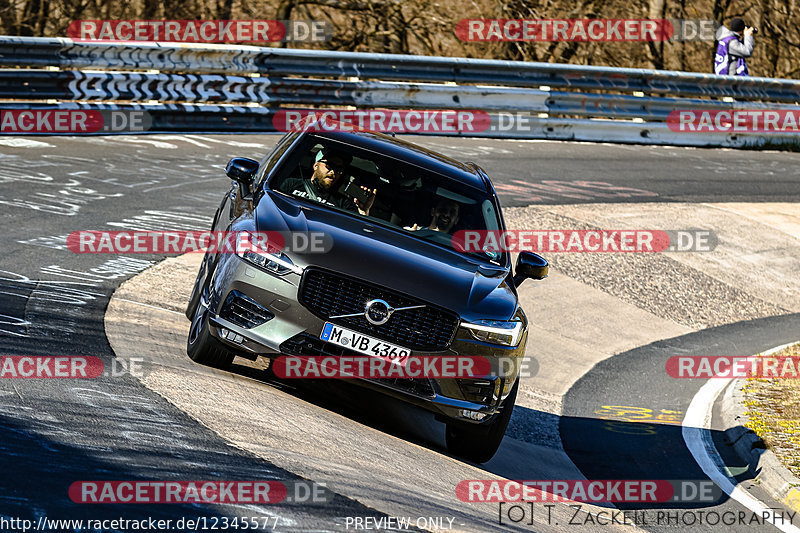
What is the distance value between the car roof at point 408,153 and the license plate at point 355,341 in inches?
81.5

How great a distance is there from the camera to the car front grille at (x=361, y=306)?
6.30m

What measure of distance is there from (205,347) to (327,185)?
5.04 feet

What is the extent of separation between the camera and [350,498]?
5062mm

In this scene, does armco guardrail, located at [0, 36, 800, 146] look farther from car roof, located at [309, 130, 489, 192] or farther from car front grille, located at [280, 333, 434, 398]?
car front grille, located at [280, 333, 434, 398]

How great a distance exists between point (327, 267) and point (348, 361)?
0.57m

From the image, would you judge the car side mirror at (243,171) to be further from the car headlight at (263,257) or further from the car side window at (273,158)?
the car headlight at (263,257)

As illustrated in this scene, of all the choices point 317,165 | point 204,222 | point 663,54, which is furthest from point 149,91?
point 663,54

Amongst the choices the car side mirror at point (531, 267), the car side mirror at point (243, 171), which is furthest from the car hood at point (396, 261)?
the car side mirror at point (243, 171)

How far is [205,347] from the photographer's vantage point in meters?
6.79

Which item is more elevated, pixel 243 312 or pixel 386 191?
pixel 386 191

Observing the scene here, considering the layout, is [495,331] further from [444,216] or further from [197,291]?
[197,291]

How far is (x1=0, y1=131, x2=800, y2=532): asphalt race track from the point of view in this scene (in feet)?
16.8

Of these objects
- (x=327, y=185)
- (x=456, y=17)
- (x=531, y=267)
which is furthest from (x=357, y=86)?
(x=531, y=267)

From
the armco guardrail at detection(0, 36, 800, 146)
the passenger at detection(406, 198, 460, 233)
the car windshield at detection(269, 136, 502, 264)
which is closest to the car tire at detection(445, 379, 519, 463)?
the car windshield at detection(269, 136, 502, 264)
